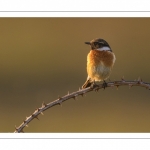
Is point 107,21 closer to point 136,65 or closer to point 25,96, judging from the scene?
point 136,65

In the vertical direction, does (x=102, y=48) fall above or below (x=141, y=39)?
below

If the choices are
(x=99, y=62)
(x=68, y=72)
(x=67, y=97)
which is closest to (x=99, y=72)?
(x=99, y=62)

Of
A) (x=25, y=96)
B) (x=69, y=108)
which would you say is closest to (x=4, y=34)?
(x=25, y=96)

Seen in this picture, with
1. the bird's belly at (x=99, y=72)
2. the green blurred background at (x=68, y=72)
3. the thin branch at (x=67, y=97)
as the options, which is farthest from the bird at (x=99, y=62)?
the thin branch at (x=67, y=97)

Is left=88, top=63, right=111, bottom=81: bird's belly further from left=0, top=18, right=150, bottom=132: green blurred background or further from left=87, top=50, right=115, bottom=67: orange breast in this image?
left=0, top=18, right=150, bottom=132: green blurred background
